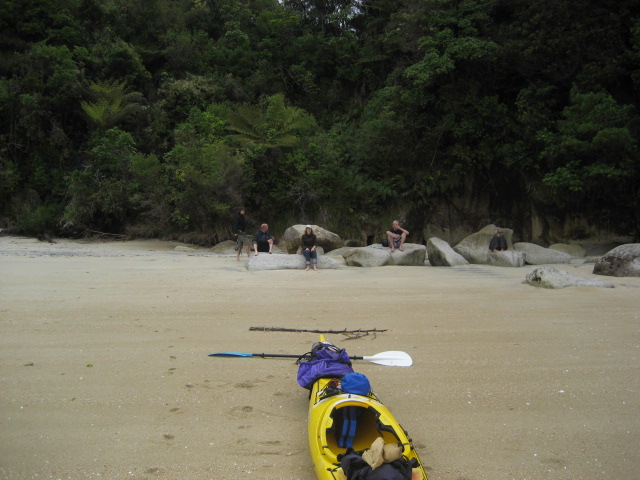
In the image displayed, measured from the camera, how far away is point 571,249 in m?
17.2

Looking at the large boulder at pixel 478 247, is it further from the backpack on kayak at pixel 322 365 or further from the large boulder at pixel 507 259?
the backpack on kayak at pixel 322 365

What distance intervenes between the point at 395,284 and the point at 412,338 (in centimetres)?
358

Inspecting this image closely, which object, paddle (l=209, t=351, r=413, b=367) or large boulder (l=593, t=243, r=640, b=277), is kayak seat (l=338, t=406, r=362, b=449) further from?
large boulder (l=593, t=243, r=640, b=277)

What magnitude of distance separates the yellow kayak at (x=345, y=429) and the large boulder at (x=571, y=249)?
15.4 m

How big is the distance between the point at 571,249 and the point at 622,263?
7.65m

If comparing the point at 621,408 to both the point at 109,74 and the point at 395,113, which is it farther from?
the point at 109,74

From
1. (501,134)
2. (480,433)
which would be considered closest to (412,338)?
(480,433)

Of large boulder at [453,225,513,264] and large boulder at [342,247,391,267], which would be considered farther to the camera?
large boulder at [453,225,513,264]

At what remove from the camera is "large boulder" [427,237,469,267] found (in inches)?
515

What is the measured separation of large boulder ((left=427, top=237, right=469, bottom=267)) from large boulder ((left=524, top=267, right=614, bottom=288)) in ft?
14.3

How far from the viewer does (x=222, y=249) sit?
18.0 meters

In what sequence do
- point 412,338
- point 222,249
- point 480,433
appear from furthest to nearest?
point 222,249, point 412,338, point 480,433

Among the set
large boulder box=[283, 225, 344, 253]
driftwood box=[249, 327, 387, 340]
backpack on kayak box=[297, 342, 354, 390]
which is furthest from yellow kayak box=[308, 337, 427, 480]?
large boulder box=[283, 225, 344, 253]

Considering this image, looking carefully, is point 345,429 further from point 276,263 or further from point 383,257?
point 383,257
